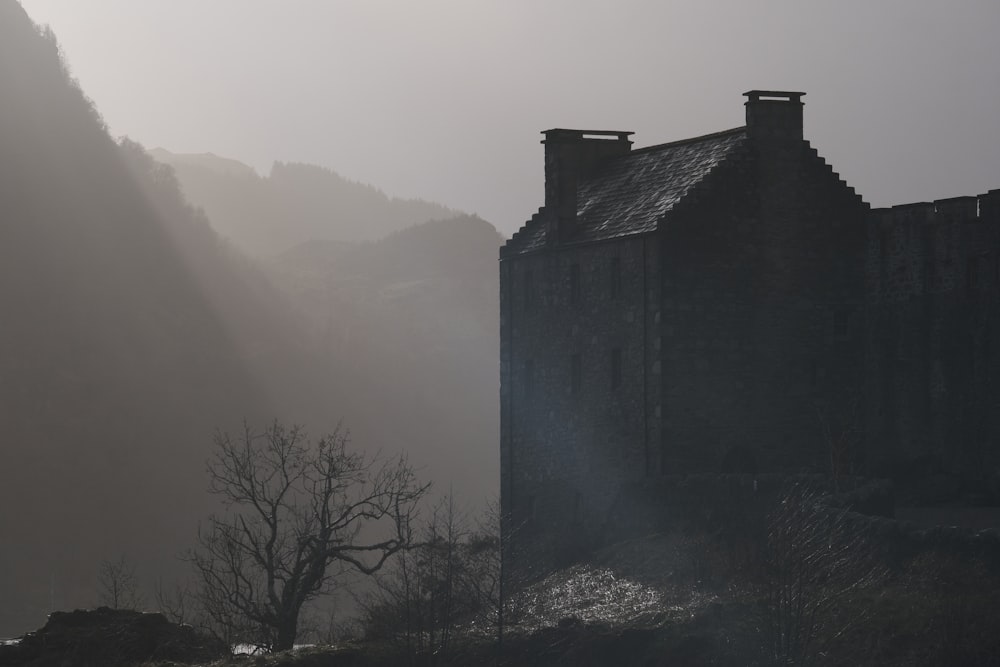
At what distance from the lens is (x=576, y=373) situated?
4525 centimetres

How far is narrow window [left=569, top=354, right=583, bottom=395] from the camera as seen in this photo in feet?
148

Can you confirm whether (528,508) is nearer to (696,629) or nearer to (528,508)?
(528,508)

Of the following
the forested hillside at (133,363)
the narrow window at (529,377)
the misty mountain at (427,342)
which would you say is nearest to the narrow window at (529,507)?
the narrow window at (529,377)

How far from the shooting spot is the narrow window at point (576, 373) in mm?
45031

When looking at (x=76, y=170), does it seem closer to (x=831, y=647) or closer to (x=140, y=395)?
(x=140, y=395)

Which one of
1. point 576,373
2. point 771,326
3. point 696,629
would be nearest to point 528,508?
point 576,373

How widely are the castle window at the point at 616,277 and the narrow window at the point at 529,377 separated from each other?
4732mm

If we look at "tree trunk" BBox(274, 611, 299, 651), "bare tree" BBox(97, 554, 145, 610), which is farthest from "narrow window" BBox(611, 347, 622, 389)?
"bare tree" BBox(97, 554, 145, 610)

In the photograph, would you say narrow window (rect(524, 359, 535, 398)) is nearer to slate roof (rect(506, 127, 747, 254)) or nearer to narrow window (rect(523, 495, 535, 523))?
narrow window (rect(523, 495, 535, 523))

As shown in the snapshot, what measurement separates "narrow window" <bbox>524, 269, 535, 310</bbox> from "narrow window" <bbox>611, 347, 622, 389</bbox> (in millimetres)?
4827

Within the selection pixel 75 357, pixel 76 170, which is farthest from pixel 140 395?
pixel 76 170

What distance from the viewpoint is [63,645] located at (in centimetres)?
3133

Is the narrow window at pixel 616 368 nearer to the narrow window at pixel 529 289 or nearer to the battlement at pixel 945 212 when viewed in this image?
the narrow window at pixel 529 289

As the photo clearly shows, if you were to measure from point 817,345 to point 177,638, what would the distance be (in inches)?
718
